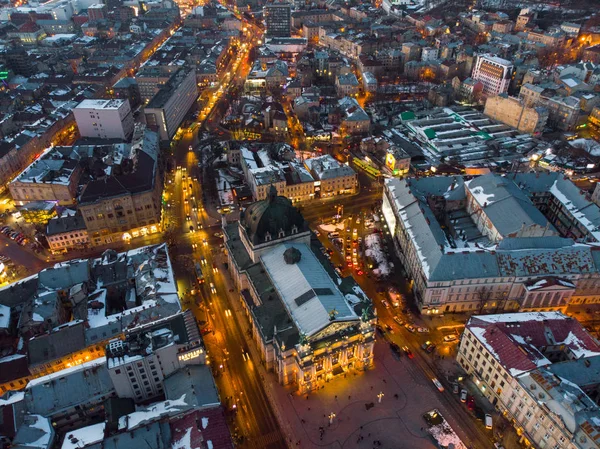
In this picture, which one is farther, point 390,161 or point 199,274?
point 390,161

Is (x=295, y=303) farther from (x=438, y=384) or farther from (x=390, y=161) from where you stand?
(x=390, y=161)

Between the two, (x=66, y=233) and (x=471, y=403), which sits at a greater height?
(x=66, y=233)

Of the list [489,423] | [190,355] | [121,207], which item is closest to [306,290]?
[190,355]

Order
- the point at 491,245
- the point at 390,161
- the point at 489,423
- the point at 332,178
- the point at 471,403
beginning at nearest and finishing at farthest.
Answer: the point at 489,423
the point at 471,403
the point at 491,245
the point at 332,178
the point at 390,161

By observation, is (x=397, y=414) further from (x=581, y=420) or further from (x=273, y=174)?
(x=273, y=174)

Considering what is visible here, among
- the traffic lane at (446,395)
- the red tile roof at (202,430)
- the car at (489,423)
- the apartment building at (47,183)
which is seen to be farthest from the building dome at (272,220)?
the apartment building at (47,183)

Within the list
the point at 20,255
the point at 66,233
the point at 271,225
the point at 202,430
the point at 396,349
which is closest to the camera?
the point at 202,430

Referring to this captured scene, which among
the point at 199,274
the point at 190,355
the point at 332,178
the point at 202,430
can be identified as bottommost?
the point at 199,274

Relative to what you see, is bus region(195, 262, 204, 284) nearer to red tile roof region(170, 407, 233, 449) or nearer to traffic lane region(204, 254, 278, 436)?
traffic lane region(204, 254, 278, 436)
